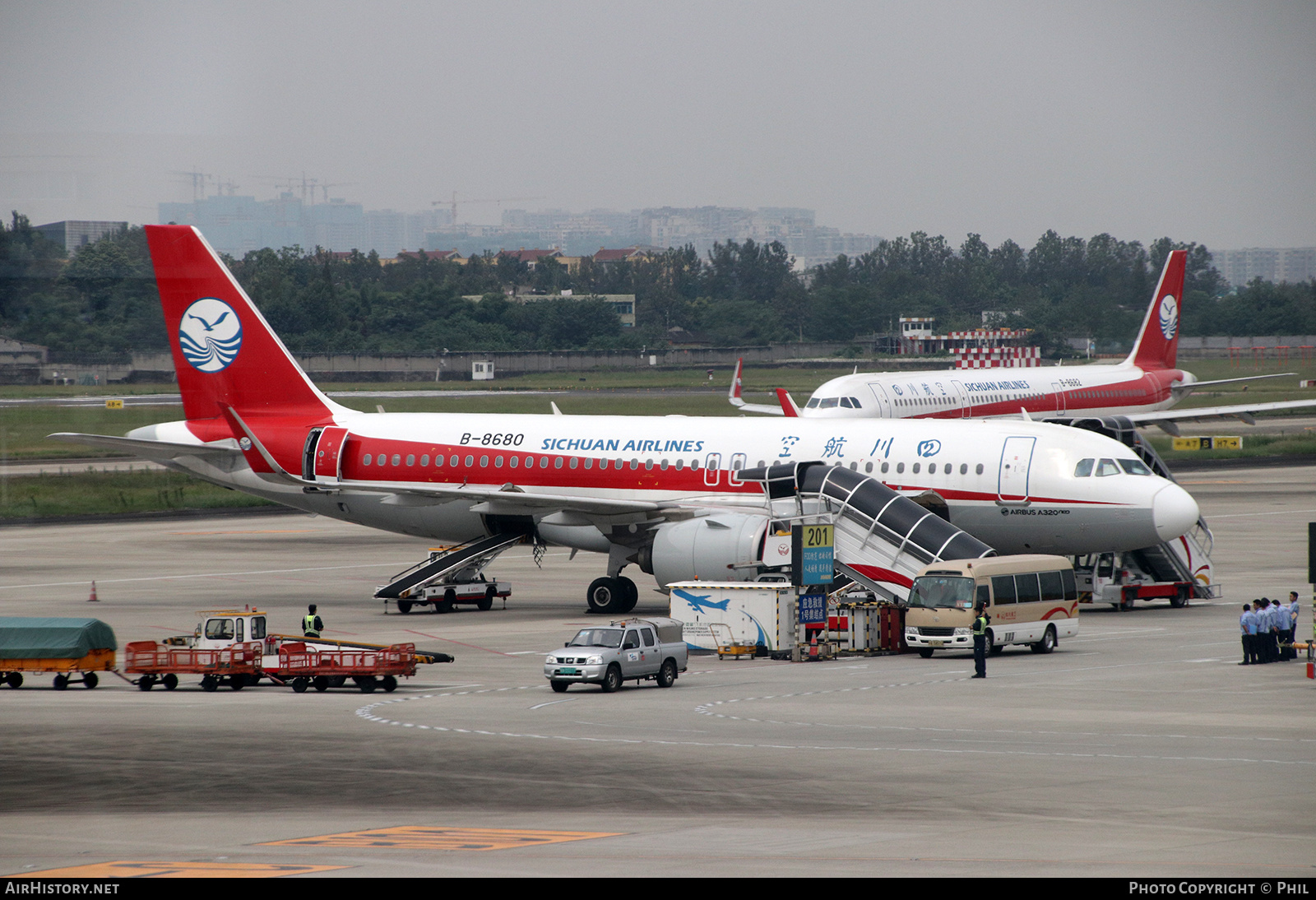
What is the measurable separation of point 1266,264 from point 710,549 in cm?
3460

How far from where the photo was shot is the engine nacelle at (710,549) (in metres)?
43.2

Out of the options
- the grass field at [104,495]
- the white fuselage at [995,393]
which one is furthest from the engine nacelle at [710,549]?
the grass field at [104,495]

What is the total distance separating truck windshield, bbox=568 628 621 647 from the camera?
1363 inches

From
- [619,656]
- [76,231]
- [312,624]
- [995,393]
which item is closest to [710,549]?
[619,656]

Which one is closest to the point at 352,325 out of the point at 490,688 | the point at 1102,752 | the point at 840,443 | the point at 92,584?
the point at 92,584

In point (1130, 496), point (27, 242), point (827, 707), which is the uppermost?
point (27, 242)

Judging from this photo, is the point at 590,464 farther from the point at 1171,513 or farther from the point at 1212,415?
the point at 1212,415

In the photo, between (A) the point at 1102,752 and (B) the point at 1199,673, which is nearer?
(A) the point at 1102,752

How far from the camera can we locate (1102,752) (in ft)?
85.8

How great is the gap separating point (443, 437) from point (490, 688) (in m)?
18.5

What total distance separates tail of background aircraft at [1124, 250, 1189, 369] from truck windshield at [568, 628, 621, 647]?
256 ft

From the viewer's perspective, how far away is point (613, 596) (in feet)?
157

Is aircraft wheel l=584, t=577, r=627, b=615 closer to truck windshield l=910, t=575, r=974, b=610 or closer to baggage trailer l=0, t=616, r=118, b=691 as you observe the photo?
truck windshield l=910, t=575, r=974, b=610
